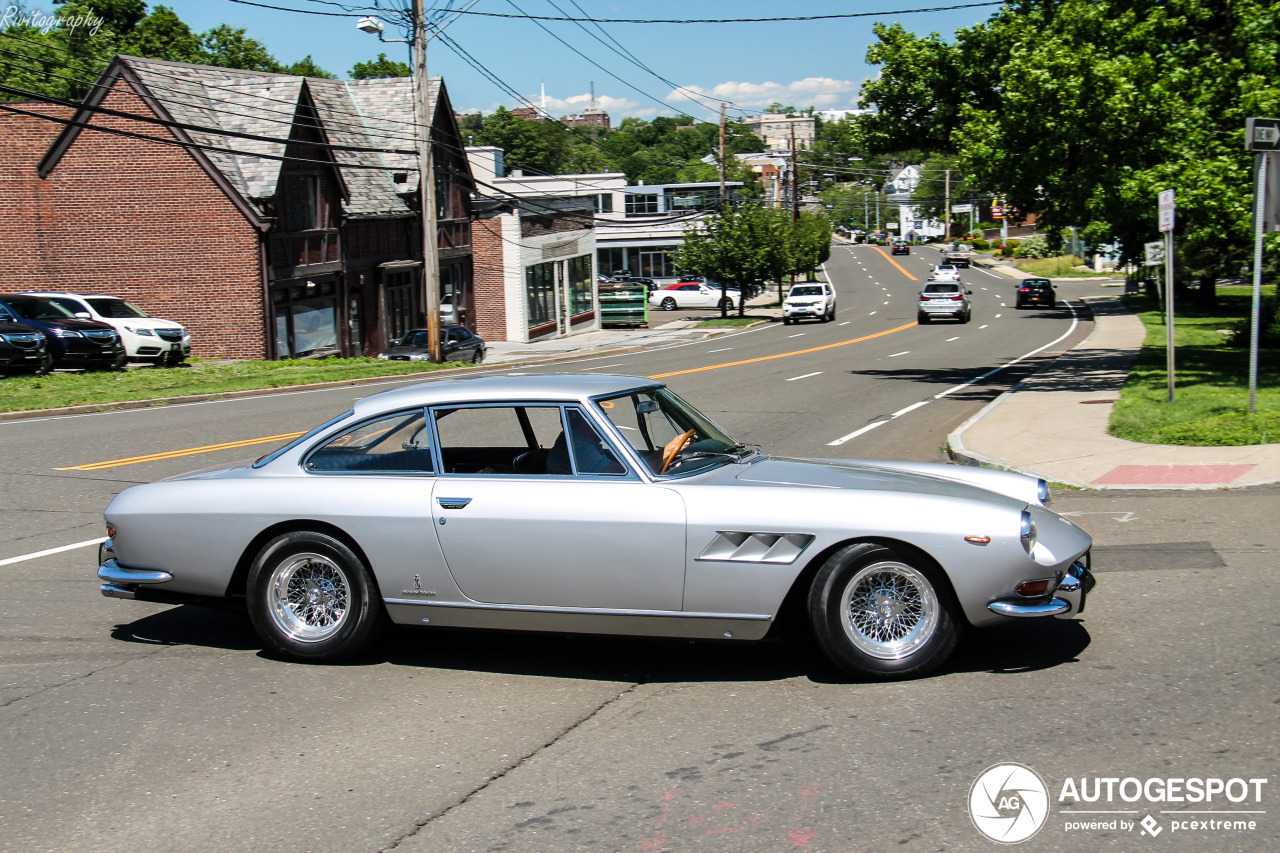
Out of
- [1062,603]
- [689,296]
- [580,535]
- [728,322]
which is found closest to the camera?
[1062,603]

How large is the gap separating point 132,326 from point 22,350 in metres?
3.59

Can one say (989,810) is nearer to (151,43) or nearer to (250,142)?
(250,142)

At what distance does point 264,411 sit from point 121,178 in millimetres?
16981

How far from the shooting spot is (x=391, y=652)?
598 centimetres

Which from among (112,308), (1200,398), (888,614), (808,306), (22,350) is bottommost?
(1200,398)

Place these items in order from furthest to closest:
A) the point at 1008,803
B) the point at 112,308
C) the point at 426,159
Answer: the point at 426,159, the point at 112,308, the point at 1008,803

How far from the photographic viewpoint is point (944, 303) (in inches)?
1802

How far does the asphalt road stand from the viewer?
389 cm

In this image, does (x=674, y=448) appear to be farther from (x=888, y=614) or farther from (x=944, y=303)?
(x=944, y=303)

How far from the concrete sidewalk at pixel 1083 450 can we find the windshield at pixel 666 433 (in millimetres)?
5562

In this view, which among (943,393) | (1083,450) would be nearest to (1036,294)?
(943,393)

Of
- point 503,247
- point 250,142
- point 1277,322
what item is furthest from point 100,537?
point 503,247

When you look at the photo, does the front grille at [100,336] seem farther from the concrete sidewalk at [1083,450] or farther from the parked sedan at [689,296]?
the parked sedan at [689,296]

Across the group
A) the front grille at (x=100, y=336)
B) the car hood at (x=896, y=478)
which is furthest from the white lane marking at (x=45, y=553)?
the front grille at (x=100, y=336)
